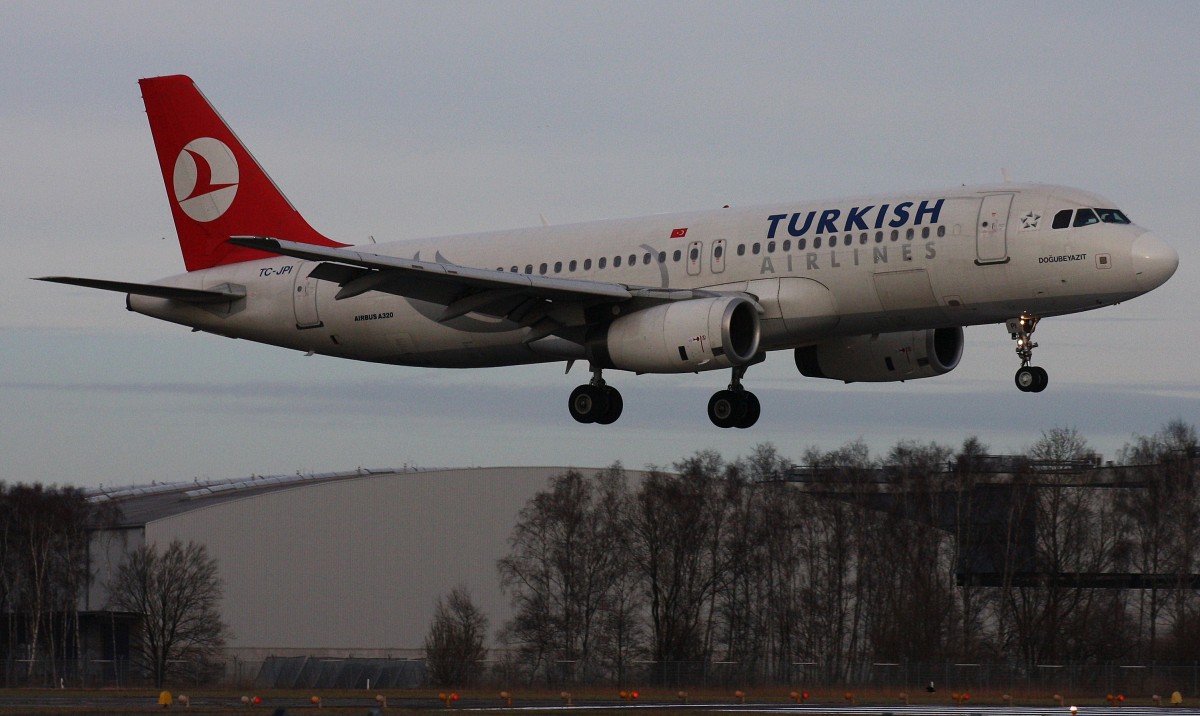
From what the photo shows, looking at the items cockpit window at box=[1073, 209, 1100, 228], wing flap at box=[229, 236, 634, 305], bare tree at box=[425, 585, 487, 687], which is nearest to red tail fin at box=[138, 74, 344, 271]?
wing flap at box=[229, 236, 634, 305]

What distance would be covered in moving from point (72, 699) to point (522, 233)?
74.2 feet

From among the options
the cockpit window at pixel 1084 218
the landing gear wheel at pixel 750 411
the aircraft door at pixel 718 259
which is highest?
the cockpit window at pixel 1084 218

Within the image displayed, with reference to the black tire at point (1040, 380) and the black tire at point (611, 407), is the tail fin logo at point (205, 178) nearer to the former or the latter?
the black tire at point (611, 407)

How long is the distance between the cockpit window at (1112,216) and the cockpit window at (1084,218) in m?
0.17

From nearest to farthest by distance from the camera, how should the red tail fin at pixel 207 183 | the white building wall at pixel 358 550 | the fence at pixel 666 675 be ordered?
the red tail fin at pixel 207 183
the fence at pixel 666 675
the white building wall at pixel 358 550

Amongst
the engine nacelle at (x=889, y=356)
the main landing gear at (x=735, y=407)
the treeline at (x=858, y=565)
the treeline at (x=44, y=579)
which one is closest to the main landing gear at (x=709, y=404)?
the main landing gear at (x=735, y=407)

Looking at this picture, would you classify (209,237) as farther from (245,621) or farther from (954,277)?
(245,621)

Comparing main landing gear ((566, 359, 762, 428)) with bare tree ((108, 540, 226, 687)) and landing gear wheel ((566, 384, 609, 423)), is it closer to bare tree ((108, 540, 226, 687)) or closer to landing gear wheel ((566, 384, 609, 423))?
landing gear wheel ((566, 384, 609, 423))

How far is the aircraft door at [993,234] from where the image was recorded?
129 ft

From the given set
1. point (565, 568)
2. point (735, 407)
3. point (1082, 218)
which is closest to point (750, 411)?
point (735, 407)

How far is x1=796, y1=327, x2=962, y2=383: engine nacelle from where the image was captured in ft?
149

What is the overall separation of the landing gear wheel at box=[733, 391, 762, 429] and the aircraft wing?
430cm

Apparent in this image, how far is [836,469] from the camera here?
93.9 metres

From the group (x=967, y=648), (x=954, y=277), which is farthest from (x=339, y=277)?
(x=967, y=648)
